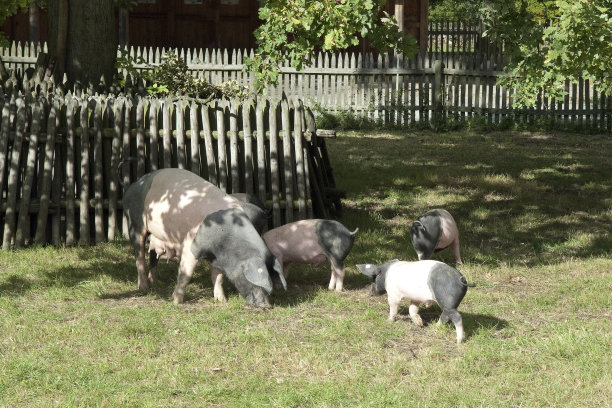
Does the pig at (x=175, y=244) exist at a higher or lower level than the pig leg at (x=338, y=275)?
higher

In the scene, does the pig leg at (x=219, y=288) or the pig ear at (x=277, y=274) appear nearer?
the pig ear at (x=277, y=274)

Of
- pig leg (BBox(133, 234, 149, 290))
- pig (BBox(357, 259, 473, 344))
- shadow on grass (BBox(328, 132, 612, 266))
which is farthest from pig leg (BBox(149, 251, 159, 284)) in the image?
shadow on grass (BBox(328, 132, 612, 266))

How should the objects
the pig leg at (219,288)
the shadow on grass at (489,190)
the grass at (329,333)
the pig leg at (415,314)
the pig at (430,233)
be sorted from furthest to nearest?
the shadow on grass at (489,190)
the pig at (430,233)
the pig leg at (219,288)
the pig leg at (415,314)
the grass at (329,333)

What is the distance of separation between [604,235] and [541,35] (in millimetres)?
2448

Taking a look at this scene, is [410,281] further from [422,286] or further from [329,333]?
[329,333]

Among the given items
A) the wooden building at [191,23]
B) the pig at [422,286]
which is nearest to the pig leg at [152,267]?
the pig at [422,286]

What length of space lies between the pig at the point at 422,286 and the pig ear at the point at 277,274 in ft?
2.20

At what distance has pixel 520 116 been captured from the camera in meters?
18.9

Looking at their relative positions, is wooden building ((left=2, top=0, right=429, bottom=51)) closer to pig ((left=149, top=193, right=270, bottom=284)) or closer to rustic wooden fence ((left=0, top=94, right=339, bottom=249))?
rustic wooden fence ((left=0, top=94, right=339, bottom=249))

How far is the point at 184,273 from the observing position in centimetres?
723

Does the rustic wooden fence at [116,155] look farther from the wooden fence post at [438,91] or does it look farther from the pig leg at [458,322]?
the wooden fence post at [438,91]

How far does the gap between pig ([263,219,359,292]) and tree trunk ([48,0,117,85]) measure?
5.77 meters

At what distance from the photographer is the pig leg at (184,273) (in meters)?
7.20

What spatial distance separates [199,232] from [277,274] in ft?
2.43
